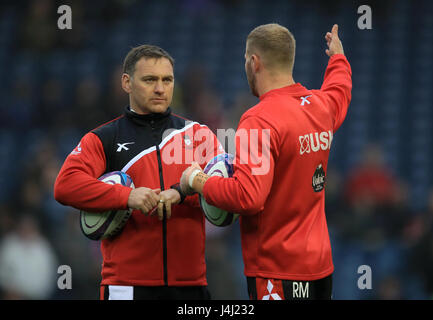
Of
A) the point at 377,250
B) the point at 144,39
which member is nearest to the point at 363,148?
the point at 377,250

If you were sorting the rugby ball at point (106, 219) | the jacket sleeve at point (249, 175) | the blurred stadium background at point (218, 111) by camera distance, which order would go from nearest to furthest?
1. the jacket sleeve at point (249, 175)
2. the rugby ball at point (106, 219)
3. the blurred stadium background at point (218, 111)

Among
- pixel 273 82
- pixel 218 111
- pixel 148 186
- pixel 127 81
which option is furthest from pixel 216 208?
pixel 218 111

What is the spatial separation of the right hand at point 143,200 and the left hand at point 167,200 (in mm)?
27

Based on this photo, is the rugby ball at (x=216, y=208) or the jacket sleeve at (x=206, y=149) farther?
the jacket sleeve at (x=206, y=149)

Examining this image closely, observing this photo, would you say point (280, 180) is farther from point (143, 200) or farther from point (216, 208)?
point (143, 200)

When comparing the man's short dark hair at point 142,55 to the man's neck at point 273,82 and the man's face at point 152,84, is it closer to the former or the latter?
the man's face at point 152,84

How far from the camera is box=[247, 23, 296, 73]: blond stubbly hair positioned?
339 cm

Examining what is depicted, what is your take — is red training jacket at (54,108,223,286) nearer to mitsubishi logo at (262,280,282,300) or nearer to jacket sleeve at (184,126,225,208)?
jacket sleeve at (184,126,225,208)

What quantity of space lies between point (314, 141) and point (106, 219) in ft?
3.99

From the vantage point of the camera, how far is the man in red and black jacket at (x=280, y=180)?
127 inches

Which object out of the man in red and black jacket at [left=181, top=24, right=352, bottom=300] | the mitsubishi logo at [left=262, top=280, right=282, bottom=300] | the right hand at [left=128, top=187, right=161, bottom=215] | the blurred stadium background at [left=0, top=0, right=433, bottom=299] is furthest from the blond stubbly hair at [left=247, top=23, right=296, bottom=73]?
the blurred stadium background at [left=0, top=0, right=433, bottom=299]

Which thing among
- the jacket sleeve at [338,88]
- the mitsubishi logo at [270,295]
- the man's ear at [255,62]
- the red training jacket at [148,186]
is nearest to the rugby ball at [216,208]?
the red training jacket at [148,186]

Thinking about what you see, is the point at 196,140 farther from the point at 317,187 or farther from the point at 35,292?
the point at 35,292
